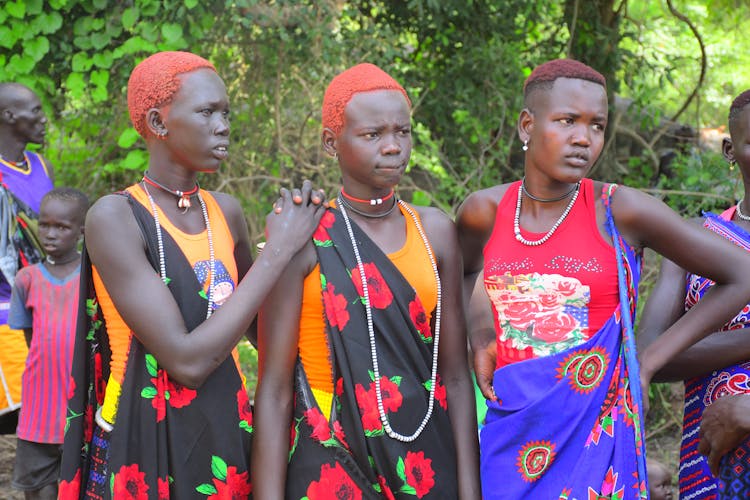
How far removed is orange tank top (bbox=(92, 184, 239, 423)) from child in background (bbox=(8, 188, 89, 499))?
1718 millimetres

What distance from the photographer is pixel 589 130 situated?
2572 mm

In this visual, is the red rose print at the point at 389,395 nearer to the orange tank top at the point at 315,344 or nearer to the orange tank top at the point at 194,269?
the orange tank top at the point at 315,344

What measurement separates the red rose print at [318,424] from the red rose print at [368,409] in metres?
0.10

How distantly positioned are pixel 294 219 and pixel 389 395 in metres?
0.53

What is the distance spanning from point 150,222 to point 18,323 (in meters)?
2.05

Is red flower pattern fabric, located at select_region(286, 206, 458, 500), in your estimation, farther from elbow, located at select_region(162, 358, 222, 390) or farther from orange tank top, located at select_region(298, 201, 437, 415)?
elbow, located at select_region(162, 358, 222, 390)

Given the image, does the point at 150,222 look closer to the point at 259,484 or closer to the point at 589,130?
the point at 259,484

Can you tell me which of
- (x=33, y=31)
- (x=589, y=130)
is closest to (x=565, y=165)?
(x=589, y=130)

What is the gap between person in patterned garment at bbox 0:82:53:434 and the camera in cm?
447

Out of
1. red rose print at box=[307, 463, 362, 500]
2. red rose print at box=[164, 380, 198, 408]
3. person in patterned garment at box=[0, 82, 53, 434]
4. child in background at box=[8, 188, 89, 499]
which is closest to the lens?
red rose print at box=[307, 463, 362, 500]

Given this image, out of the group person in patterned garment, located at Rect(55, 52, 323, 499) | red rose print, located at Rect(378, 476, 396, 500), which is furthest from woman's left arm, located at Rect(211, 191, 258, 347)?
red rose print, located at Rect(378, 476, 396, 500)

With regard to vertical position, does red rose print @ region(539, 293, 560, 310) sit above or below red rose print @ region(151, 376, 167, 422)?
above

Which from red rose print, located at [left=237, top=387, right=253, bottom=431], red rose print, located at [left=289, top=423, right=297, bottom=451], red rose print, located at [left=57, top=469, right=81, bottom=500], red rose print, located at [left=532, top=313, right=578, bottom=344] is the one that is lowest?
red rose print, located at [left=57, top=469, right=81, bottom=500]

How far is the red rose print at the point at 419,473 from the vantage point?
237 centimetres
